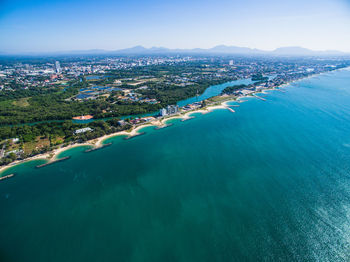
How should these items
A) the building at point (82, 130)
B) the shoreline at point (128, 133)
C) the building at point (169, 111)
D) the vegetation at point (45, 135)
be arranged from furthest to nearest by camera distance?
the building at point (169, 111), the building at point (82, 130), the vegetation at point (45, 135), the shoreline at point (128, 133)

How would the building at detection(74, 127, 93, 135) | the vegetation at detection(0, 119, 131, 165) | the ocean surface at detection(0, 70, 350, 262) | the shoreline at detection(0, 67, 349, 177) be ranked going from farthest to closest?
1. the building at detection(74, 127, 93, 135)
2. the vegetation at detection(0, 119, 131, 165)
3. the shoreline at detection(0, 67, 349, 177)
4. the ocean surface at detection(0, 70, 350, 262)

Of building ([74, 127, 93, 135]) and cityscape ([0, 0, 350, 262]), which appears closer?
cityscape ([0, 0, 350, 262])

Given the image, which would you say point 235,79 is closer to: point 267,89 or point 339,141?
point 267,89

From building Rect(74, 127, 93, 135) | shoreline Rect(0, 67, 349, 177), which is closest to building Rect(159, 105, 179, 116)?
shoreline Rect(0, 67, 349, 177)

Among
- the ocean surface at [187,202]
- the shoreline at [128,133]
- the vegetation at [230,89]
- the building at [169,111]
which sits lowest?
the ocean surface at [187,202]

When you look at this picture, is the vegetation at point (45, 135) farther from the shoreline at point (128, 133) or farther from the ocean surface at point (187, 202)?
the ocean surface at point (187, 202)

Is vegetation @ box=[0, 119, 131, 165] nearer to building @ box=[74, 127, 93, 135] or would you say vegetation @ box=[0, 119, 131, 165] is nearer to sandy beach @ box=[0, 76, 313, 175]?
building @ box=[74, 127, 93, 135]

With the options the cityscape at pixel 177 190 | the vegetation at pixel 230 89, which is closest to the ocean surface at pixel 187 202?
the cityscape at pixel 177 190

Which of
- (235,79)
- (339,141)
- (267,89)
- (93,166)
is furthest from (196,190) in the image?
(235,79)

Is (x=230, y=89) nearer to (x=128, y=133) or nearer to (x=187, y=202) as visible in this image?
(x=128, y=133)
